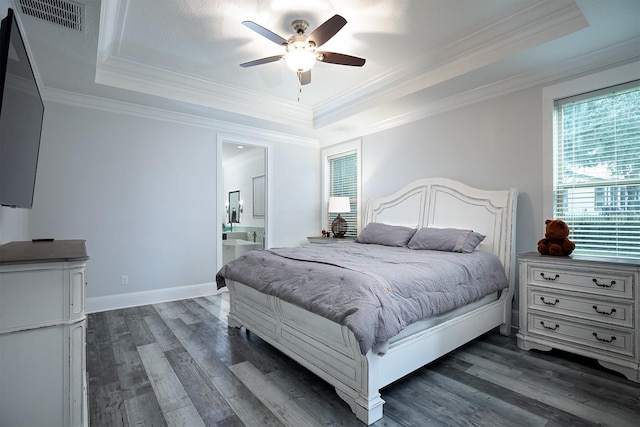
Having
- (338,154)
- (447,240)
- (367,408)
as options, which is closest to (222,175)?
(338,154)

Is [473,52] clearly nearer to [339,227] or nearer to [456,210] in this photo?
[456,210]

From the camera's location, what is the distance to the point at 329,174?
234 inches

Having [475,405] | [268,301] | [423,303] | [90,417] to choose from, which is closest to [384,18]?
[423,303]

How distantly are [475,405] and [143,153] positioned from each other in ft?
14.3

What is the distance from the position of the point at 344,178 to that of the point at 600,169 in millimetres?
3485

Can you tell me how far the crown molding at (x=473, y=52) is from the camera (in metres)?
2.54

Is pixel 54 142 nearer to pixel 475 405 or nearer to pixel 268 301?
pixel 268 301

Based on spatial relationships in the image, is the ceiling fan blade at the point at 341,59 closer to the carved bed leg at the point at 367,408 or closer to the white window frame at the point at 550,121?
the white window frame at the point at 550,121

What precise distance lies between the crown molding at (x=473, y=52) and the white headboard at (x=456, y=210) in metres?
1.21

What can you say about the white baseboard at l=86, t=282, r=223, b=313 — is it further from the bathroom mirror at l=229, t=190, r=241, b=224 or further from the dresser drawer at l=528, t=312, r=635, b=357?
the dresser drawer at l=528, t=312, r=635, b=357

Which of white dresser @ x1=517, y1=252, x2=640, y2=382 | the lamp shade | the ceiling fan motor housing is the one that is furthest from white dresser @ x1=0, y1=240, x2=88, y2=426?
the lamp shade

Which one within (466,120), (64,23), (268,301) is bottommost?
(268,301)

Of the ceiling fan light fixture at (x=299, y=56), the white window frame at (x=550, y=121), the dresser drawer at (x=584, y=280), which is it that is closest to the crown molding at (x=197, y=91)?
the ceiling fan light fixture at (x=299, y=56)

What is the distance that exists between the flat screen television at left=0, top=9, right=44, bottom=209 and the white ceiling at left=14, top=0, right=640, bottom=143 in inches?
29.0
